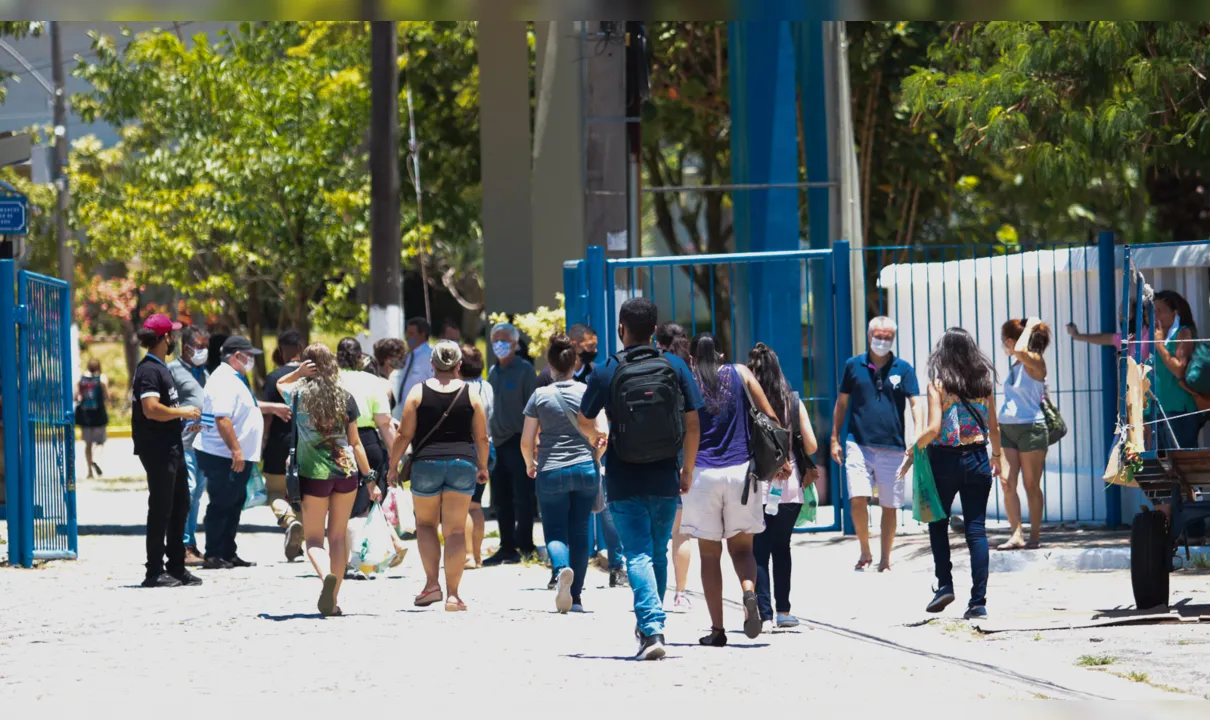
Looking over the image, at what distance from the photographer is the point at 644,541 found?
9.26 meters

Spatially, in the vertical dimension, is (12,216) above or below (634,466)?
above

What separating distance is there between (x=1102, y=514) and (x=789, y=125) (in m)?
5.31

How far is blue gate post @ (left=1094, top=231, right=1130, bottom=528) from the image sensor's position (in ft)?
45.6

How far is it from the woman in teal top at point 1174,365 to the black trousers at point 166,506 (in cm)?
672

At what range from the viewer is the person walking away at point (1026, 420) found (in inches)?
517

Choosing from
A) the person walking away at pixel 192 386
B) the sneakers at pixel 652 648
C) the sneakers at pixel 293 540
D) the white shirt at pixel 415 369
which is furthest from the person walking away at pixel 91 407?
the sneakers at pixel 652 648

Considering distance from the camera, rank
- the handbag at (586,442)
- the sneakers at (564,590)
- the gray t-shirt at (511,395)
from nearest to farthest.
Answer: the sneakers at (564,590) < the handbag at (586,442) < the gray t-shirt at (511,395)

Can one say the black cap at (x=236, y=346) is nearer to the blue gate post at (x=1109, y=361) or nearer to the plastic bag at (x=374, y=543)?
the plastic bag at (x=374, y=543)

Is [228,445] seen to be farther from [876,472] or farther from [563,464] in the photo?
[876,472]

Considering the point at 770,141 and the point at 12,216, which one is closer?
the point at 12,216

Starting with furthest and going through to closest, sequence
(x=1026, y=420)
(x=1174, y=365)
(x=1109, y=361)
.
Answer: (x=1109, y=361), (x=1026, y=420), (x=1174, y=365)

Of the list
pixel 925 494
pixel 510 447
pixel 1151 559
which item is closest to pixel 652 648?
pixel 925 494

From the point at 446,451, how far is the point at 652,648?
258 cm

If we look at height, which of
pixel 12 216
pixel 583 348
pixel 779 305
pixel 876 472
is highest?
pixel 12 216
